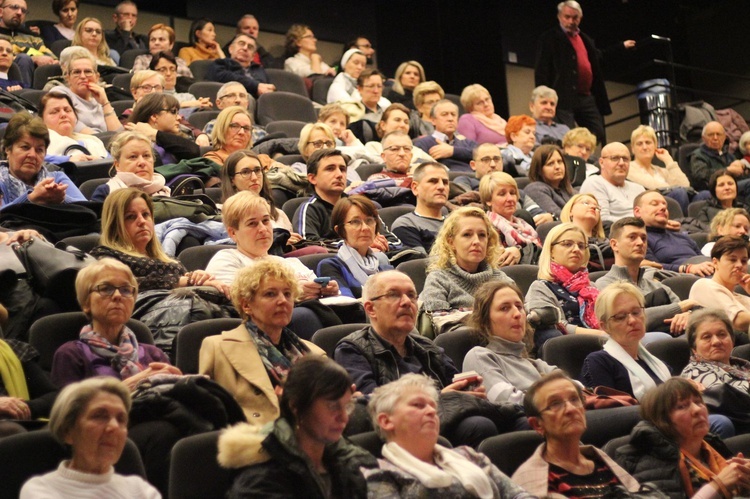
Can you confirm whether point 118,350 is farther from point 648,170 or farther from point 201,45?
point 201,45

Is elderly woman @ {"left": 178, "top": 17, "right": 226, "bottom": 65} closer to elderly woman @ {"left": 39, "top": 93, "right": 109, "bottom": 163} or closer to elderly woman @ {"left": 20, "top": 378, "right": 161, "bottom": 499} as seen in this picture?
elderly woman @ {"left": 39, "top": 93, "right": 109, "bottom": 163}

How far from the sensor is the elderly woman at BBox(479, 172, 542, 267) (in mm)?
5180

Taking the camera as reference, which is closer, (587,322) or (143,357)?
(143,357)

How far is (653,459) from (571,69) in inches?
217

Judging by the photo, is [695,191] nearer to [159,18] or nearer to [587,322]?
[587,322]

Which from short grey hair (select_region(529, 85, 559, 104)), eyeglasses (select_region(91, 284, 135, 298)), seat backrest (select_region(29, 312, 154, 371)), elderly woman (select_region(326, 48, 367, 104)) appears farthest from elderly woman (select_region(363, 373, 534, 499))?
short grey hair (select_region(529, 85, 559, 104))

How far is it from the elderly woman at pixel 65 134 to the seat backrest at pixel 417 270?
65.7 inches

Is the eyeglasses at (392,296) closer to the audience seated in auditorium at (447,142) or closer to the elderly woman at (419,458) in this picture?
the elderly woman at (419,458)

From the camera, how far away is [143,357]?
3193mm

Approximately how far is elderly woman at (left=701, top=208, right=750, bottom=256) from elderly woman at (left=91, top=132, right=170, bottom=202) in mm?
2708

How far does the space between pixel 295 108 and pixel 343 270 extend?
3270 millimetres

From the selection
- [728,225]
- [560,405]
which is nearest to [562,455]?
[560,405]

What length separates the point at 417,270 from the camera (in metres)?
4.50

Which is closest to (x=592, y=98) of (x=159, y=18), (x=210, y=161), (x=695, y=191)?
(x=695, y=191)
